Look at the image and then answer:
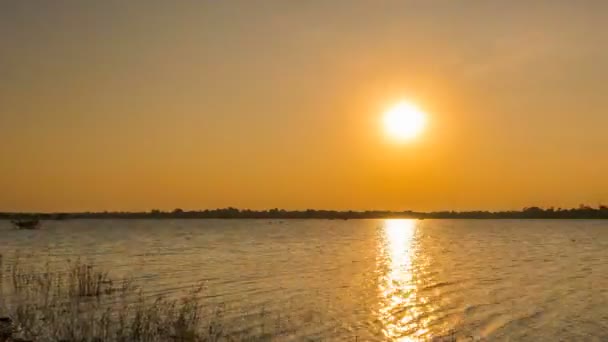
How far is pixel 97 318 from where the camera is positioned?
22125 mm

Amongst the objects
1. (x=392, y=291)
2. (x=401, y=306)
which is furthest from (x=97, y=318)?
(x=392, y=291)

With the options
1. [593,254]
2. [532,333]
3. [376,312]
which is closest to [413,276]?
[376,312]

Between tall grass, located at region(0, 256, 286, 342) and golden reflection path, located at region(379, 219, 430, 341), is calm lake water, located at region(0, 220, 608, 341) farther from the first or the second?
tall grass, located at region(0, 256, 286, 342)

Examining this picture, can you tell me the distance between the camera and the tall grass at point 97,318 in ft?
60.0

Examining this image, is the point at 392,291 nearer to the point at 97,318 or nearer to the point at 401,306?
the point at 401,306

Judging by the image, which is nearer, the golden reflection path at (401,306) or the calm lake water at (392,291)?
the golden reflection path at (401,306)

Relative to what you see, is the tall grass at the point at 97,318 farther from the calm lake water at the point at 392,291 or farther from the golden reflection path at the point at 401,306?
the golden reflection path at the point at 401,306

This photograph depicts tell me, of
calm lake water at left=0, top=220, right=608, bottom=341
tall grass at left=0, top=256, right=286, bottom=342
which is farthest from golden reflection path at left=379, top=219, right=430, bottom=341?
tall grass at left=0, top=256, right=286, bottom=342

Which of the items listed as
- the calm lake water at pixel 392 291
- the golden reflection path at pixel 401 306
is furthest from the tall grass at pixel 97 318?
the golden reflection path at pixel 401 306

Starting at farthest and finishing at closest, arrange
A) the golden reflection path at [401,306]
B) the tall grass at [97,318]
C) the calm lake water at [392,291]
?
the calm lake water at [392,291] → the golden reflection path at [401,306] → the tall grass at [97,318]

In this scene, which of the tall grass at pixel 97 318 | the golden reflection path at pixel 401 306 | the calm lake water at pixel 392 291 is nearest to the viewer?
the tall grass at pixel 97 318

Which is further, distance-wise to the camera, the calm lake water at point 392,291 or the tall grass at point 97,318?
the calm lake water at point 392,291

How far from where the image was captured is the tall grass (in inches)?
720

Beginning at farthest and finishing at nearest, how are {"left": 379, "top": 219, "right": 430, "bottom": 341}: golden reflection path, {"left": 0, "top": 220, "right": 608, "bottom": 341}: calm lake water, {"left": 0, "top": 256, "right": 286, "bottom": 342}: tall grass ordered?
{"left": 0, "top": 220, "right": 608, "bottom": 341}: calm lake water, {"left": 379, "top": 219, "right": 430, "bottom": 341}: golden reflection path, {"left": 0, "top": 256, "right": 286, "bottom": 342}: tall grass
